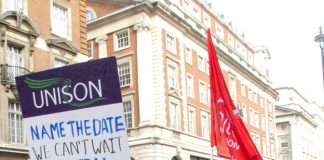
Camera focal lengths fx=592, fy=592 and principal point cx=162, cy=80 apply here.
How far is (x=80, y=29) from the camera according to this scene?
31766 mm

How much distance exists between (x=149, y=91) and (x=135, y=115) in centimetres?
212

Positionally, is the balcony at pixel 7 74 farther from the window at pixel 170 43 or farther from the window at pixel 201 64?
the window at pixel 201 64

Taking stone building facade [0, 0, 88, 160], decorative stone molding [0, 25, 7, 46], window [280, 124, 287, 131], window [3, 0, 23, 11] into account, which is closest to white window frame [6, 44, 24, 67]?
stone building facade [0, 0, 88, 160]

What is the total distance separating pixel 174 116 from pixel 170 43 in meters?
6.07

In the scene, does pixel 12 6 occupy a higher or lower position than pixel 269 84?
lower

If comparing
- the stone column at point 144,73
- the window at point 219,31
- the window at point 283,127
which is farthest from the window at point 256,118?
the window at point 283,127

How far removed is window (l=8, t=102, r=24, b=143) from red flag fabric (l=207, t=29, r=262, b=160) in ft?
57.4

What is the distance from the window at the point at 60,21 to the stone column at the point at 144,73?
14924mm

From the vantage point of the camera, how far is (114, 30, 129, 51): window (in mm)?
47366

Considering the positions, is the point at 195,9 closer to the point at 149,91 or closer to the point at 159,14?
the point at 159,14

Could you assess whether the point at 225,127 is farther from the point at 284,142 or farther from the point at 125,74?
the point at 284,142

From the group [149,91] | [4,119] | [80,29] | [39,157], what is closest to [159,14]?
[149,91]

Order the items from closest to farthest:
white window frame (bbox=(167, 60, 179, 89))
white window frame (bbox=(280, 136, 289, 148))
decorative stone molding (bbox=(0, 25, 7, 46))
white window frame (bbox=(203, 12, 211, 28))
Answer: decorative stone molding (bbox=(0, 25, 7, 46)), white window frame (bbox=(167, 60, 179, 89)), white window frame (bbox=(203, 12, 211, 28)), white window frame (bbox=(280, 136, 289, 148))

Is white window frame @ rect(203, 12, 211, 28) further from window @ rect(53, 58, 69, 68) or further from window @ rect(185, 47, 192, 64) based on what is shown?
window @ rect(53, 58, 69, 68)
